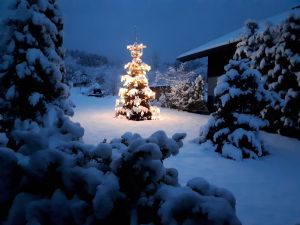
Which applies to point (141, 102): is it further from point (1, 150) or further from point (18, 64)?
point (1, 150)

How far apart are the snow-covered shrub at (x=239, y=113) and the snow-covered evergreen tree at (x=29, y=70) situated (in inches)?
172

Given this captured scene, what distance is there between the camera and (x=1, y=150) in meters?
2.31

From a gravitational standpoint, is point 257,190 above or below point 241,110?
below

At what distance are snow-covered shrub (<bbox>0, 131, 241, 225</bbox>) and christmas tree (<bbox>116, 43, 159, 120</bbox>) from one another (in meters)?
13.7

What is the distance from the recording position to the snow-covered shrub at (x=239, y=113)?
870 centimetres

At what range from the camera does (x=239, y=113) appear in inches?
361

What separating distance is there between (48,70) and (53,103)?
0.99 m

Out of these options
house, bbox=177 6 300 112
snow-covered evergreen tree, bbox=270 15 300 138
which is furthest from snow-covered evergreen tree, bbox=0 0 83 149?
house, bbox=177 6 300 112

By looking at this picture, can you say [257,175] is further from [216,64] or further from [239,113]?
[216,64]

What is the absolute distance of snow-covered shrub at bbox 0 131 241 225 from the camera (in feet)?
6.89

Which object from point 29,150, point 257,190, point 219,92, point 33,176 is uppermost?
point 219,92

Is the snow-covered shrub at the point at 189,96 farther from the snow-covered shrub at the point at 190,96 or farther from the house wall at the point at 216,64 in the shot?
the house wall at the point at 216,64

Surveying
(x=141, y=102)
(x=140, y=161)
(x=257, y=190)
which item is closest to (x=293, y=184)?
(x=257, y=190)

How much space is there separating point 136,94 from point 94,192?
14.6 m
